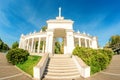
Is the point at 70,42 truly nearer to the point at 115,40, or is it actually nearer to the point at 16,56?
the point at 16,56

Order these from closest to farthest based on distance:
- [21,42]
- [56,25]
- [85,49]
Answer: [85,49] < [56,25] < [21,42]

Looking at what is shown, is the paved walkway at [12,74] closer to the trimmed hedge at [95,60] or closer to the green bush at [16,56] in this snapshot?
the green bush at [16,56]

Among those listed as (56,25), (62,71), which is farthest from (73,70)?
(56,25)

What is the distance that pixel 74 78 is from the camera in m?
9.27

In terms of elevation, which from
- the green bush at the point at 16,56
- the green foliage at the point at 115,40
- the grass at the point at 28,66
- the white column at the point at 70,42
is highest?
the green foliage at the point at 115,40

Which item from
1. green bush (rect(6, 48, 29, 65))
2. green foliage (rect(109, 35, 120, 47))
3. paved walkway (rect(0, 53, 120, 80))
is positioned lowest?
paved walkway (rect(0, 53, 120, 80))

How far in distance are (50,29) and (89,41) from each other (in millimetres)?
11634

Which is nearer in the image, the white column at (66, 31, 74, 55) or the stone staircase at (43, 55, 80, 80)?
the stone staircase at (43, 55, 80, 80)

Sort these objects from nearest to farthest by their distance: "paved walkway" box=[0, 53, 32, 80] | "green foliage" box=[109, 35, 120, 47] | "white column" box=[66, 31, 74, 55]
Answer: "paved walkway" box=[0, 53, 32, 80], "white column" box=[66, 31, 74, 55], "green foliage" box=[109, 35, 120, 47]

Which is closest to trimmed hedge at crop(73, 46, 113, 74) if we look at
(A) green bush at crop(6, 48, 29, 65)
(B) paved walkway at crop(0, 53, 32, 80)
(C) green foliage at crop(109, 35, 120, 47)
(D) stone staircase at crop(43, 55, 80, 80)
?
(D) stone staircase at crop(43, 55, 80, 80)

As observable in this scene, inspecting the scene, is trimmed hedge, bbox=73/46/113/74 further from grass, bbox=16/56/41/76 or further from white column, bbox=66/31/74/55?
grass, bbox=16/56/41/76

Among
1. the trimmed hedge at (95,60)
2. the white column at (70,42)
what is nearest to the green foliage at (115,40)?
the white column at (70,42)

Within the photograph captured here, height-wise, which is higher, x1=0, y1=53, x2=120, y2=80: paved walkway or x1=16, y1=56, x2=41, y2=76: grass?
x1=16, y1=56, x2=41, y2=76: grass

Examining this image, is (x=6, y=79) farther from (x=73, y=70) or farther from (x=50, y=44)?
(x=50, y=44)
